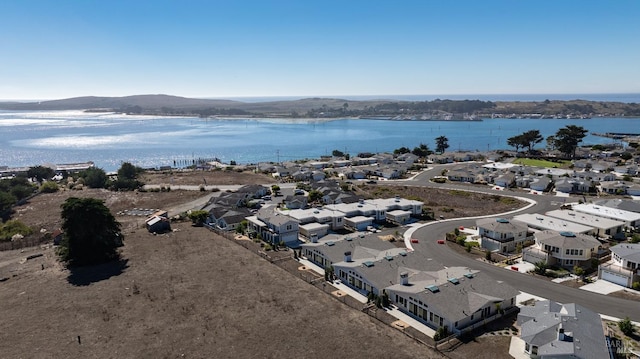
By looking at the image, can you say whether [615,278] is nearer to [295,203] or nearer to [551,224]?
[551,224]

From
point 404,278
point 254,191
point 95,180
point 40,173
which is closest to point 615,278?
point 404,278

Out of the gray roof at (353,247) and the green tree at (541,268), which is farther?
the gray roof at (353,247)

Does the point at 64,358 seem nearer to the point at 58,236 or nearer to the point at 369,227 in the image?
the point at 58,236

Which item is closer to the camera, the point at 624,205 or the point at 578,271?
the point at 578,271

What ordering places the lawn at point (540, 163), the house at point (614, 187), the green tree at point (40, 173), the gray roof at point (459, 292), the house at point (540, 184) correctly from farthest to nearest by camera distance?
the lawn at point (540, 163) → the green tree at point (40, 173) → the house at point (540, 184) → the house at point (614, 187) → the gray roof at point (459, 292)

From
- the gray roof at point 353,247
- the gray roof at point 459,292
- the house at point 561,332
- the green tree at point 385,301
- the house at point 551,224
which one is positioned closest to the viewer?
the house at point 561,332

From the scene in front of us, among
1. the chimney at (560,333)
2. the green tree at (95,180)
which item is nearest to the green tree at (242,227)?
the chimney at (560,333)

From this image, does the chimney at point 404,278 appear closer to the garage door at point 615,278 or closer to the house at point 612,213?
the garage door at point 615,278
